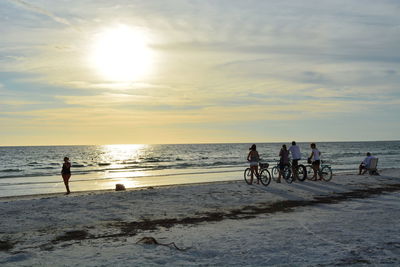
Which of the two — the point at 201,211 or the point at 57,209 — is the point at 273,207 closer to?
the point at 201,211

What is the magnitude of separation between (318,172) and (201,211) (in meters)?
11.5

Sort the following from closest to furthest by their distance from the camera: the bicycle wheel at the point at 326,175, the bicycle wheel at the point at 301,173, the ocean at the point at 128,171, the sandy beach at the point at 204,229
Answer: the sandy beach at the point at 204,229, the bicycle wheel at the point at 301,173, the bicycle wheel at the point at 326,175, the ocean at the point at 128,171

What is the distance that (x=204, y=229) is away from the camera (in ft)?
34.6

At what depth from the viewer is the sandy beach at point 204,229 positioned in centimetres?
779

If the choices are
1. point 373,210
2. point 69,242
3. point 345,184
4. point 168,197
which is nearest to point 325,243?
point 373,210

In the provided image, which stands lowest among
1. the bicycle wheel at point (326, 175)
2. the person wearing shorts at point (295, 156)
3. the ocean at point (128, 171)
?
the ocean at point (128, 171)

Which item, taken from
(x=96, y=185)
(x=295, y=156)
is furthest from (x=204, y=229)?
(x=96, y=185)

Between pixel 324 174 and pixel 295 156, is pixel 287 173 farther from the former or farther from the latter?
pixel 324 174

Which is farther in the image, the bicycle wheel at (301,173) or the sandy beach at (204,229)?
the bicycle wheel at (301,173)

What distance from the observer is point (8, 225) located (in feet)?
37.4

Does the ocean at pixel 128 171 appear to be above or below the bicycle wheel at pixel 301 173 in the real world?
below

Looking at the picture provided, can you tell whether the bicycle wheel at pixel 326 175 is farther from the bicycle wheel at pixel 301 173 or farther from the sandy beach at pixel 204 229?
the sandy beach at pixel 204 229

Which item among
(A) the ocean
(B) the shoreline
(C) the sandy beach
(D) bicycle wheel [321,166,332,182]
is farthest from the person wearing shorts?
(A) the ocean

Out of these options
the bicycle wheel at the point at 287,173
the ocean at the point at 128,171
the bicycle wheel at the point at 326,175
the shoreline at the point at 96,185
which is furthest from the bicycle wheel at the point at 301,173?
the ocean at the point at 128,171
